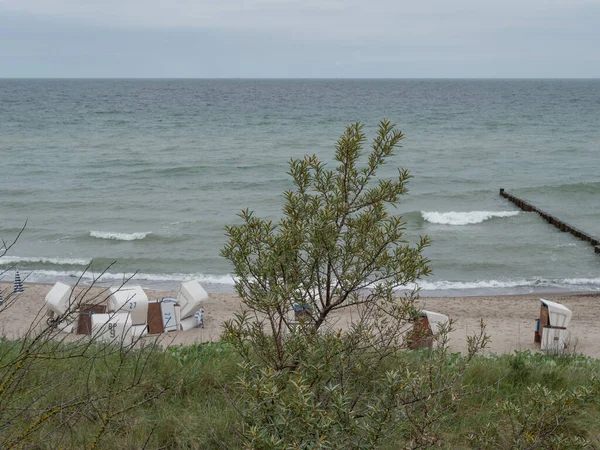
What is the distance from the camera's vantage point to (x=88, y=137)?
187 ft

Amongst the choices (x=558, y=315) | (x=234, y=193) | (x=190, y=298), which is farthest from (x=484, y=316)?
(x=234, y=193)

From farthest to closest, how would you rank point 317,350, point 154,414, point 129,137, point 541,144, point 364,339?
1. point 129,137
2. point 541,144
3. point 154,414
4. point 364,339
5. point 317,350

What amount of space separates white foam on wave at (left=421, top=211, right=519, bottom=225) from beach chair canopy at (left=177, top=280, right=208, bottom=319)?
16.2 metres

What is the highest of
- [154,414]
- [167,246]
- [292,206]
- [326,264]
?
[292,206]

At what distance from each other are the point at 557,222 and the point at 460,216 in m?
4.21

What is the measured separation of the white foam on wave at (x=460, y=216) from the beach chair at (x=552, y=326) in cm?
1468

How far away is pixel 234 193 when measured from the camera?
3406 cm

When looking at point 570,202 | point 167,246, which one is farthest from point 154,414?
point 570,202

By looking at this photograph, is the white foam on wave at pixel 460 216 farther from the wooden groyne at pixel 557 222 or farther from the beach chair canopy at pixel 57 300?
the beach chair canopy at pixel 57 300

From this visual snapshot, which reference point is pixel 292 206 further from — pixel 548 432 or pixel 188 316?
pixel 188 316

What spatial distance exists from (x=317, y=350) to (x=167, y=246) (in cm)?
2195

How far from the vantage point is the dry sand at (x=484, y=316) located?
14.3 metres

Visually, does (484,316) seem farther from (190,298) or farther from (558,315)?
(190,298)

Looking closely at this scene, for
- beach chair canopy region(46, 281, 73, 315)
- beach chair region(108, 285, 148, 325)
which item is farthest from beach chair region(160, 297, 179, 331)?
beach chair canopy region(46, 281, 73, 315)
